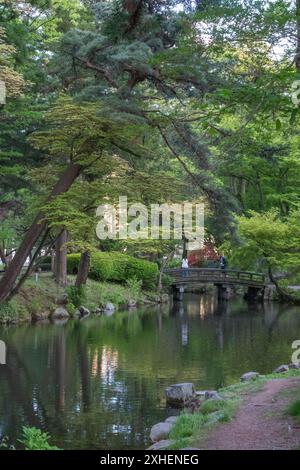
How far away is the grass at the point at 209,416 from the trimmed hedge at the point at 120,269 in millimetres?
16090

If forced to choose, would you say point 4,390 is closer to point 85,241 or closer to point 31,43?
point 85,241

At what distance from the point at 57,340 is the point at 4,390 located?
5.70 meters

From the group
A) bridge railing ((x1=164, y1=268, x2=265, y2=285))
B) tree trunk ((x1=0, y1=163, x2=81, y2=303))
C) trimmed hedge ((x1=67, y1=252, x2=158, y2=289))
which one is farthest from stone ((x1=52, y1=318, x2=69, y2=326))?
bridge railing ((x1=164, y1=268, x2=265, y2=285))

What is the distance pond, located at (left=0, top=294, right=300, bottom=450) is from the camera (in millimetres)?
8680

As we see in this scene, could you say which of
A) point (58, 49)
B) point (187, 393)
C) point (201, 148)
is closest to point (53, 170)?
point (58, 49)

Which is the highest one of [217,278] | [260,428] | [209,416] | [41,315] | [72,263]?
[72,263]

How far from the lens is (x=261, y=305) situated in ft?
96.2

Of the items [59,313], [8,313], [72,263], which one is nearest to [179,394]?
[8,313]

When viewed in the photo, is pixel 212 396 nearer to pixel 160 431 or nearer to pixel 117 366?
pixel 160 431

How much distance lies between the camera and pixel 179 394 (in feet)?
31.9

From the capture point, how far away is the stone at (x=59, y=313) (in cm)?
2123

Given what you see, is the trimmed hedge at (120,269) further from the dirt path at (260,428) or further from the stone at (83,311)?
the dirt path at (260,428)

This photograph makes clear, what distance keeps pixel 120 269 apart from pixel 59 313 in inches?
258

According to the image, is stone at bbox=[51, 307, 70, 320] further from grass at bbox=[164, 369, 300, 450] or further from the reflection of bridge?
grass at bbox=[164, 369, 300, 450]
